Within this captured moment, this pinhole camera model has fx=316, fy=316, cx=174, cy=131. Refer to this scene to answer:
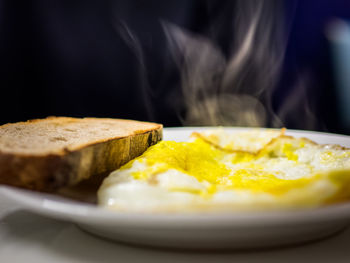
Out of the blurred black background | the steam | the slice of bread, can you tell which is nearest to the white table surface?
the slice of bread

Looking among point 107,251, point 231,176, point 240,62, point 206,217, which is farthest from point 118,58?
point 206,217

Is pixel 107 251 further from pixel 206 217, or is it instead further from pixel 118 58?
pixel 118 58

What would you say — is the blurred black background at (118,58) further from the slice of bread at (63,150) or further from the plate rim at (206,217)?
the plate rim at (206,217)

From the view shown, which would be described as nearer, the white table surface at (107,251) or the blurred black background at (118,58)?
the white table surface at (107,251)

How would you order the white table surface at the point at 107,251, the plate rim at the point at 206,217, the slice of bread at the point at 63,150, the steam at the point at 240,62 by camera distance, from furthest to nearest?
the steam at the point at 240,62, the slice of bread at the point at 63,150, the white table surface at the point at 107,251, the plate rim at the point at 206,217

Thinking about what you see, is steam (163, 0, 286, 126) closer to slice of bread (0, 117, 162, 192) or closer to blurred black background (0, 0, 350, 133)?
blurred black background (0, 0, 350, 133)

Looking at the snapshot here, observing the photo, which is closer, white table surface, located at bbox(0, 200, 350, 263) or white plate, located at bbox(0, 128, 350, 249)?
white plate, located at bbox(0, 128, 350, 249)

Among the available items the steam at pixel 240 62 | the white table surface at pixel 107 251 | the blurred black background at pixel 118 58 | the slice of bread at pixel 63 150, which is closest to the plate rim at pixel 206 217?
the white table surface at pixel 107 251
